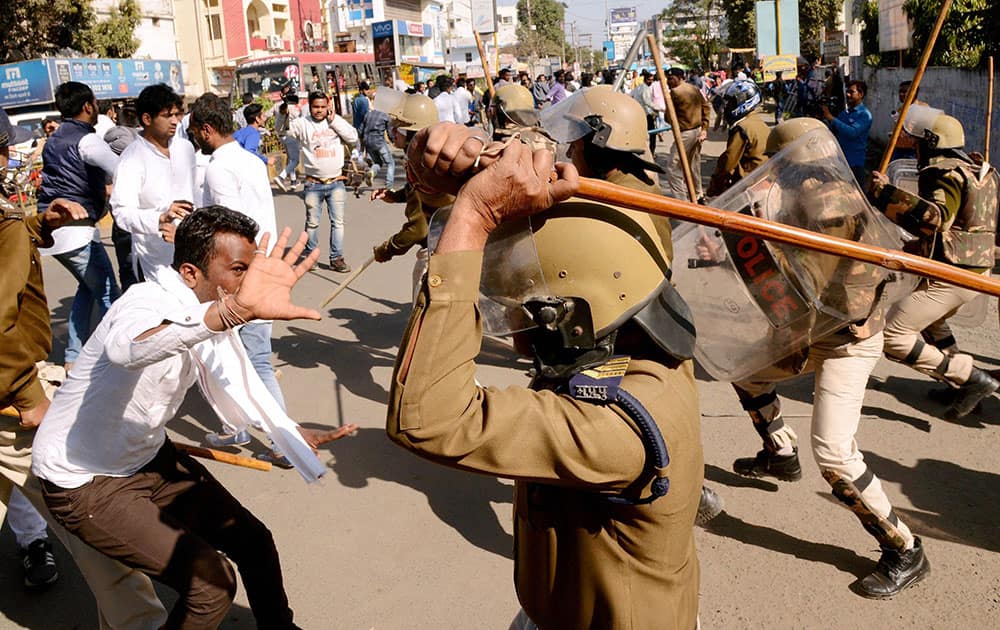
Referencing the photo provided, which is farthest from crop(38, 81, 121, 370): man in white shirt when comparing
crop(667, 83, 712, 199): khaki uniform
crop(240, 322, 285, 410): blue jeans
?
crop(667, 83, 712, 199): khaki uniform

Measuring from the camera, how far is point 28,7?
27797 millimetres

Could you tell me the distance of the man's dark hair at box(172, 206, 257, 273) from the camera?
2.73 m

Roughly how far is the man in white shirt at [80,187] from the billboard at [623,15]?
15238 cm

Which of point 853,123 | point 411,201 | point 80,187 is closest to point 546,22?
point 853,123

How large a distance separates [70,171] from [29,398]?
146 inches

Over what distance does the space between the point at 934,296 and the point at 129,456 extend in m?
4.30

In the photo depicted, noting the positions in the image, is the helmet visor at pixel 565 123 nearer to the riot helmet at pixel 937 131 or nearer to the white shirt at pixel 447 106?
the riot helmet at pixel 937 131

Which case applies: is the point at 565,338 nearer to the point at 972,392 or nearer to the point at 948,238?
the point at 948,238

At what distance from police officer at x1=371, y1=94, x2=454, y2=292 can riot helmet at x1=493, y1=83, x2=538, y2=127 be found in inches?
23.1

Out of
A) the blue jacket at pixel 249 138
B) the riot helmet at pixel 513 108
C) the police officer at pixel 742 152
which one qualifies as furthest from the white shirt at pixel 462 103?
the riot helmet at pixel 513 108

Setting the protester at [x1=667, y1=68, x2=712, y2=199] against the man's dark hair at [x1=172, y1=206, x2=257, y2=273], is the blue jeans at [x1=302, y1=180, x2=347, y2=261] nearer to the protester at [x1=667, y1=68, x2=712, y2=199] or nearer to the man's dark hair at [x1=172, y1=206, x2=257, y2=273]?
the protester at [x1=667, y1=68, x2=712, y2=199]

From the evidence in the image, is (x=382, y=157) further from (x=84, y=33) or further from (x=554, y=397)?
(x=84, y=33)

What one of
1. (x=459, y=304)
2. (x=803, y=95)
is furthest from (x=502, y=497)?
(x=803, y=95)

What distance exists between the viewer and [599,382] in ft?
5.26
